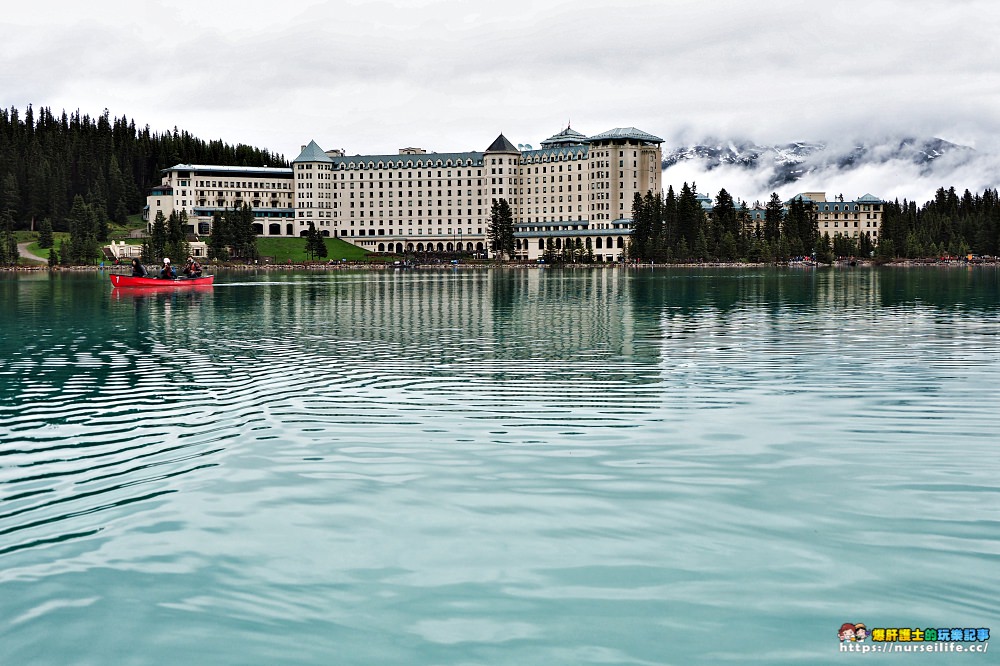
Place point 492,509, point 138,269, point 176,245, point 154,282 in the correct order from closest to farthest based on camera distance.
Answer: point 492,509 → point 138,269 → point 154,282 → point 176,245

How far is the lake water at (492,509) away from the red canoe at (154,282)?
5932 cm

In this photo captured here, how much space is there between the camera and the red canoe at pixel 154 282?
288 ft

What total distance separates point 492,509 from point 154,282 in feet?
275

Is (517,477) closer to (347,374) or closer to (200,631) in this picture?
(200,631)

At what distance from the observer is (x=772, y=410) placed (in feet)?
73.2

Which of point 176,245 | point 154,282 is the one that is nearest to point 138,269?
point 154,282

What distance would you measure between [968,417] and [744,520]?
33.8 ft

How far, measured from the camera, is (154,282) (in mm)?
91250

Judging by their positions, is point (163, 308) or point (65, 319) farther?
point (163, 308)

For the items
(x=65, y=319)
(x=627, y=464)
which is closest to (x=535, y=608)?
(x=627, y=464)

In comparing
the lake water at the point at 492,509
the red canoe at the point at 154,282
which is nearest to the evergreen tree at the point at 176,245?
the red canoe at the point at 154,282

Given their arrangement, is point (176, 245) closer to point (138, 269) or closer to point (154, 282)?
point (154, 282)

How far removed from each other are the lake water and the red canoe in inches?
2336

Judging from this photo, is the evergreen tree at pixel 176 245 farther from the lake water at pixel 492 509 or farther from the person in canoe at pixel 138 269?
the lake water at pixel 492 509
